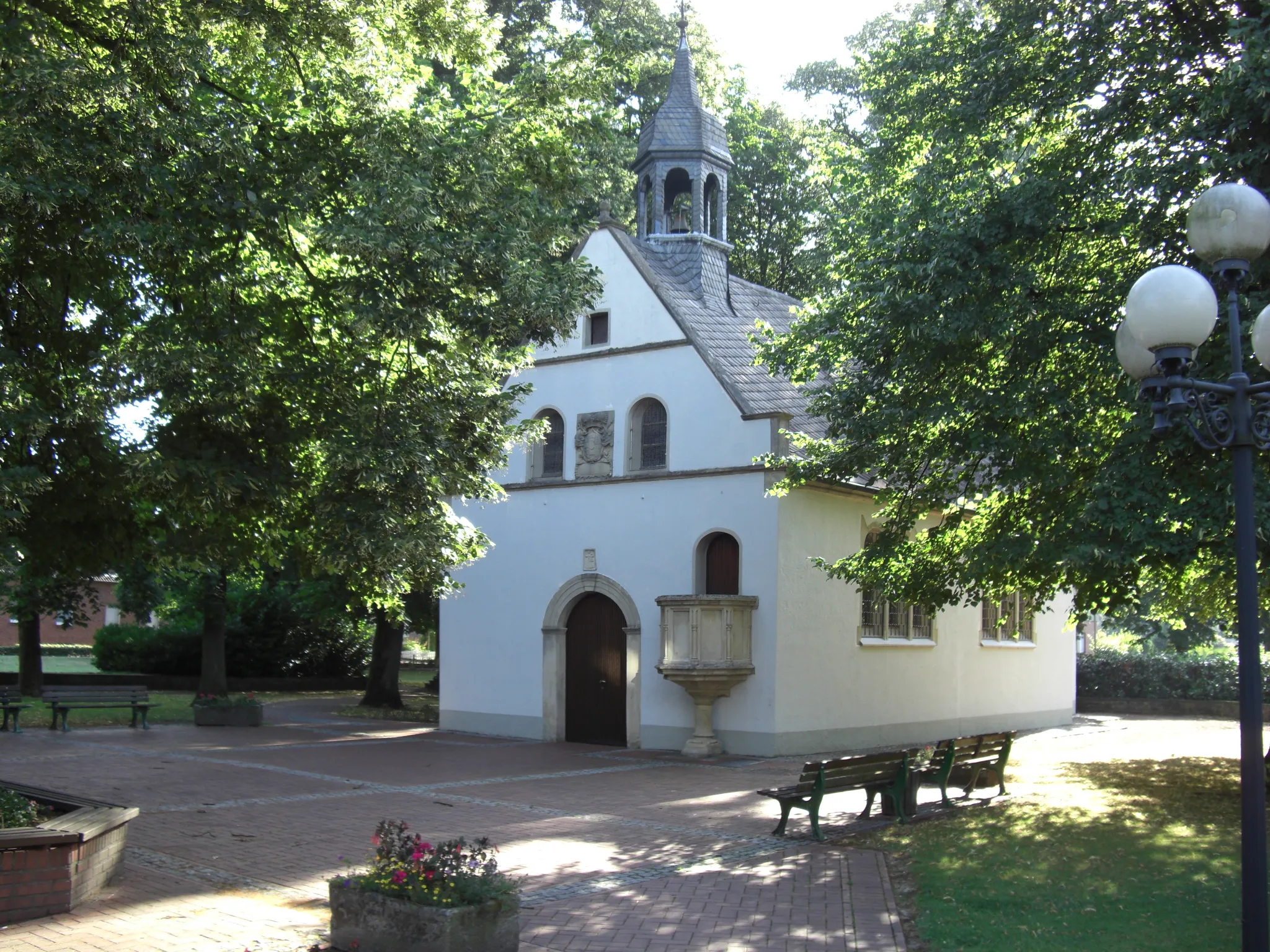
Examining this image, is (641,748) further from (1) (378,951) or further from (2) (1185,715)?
(2) (1185,715)

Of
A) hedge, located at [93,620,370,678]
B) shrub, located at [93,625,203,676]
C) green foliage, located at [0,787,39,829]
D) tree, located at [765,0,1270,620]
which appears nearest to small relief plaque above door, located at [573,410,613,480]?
tree, located at [765,0,1270,620]

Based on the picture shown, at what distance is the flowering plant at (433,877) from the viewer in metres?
7.38

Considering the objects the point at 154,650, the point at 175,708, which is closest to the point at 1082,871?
the point at 175,708

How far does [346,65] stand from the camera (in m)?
11.8

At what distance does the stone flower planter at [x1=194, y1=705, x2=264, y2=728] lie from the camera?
25531 mm

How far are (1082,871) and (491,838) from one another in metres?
5.53

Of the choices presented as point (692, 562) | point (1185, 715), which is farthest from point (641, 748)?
point (1185, 715)

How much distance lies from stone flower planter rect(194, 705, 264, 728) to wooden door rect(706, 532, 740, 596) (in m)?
11.0

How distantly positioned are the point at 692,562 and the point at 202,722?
11.9m

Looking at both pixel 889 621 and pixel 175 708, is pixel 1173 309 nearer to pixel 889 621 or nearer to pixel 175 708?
pixel 889 621

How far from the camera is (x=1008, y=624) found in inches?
1079

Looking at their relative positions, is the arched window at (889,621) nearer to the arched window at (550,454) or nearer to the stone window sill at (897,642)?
the stone window sill at (897,642)

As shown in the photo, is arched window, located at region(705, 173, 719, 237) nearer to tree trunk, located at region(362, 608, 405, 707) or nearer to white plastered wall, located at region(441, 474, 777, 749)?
white plastered wall, located at region(441, 474, 777, 749)

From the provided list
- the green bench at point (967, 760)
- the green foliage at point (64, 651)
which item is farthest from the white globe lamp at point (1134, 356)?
the green foliage at point (64, 651)
